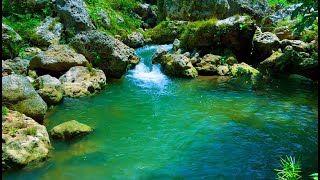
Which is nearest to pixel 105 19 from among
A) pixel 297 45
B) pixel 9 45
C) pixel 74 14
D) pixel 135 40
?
pixel 135 40

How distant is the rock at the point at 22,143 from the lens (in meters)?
8.28

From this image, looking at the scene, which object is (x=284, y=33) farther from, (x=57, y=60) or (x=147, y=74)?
(x=57, y=60)

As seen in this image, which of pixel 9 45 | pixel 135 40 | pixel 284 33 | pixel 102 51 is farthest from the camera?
pixel 135 40

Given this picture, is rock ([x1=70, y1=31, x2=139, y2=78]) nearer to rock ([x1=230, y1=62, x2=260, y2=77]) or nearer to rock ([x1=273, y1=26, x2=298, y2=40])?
rock ([x1=230, y1=62, x2=260, y2=77])

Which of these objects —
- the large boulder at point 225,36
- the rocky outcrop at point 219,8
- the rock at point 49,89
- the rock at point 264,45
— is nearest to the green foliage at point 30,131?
the rock at point 49,89

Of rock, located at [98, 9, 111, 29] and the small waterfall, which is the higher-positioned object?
rock, located at [98, 9, 111, 29]

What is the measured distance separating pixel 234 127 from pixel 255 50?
36.5 ft

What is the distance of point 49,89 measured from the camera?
1356 centimetres

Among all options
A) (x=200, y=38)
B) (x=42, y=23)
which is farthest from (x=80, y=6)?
(x=200, y=38)

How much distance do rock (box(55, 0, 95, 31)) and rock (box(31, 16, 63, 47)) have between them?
744 millimetres

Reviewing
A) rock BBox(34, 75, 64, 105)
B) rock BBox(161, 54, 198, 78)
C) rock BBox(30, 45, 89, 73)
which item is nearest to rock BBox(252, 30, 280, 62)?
rock BBox(161, 54, 198, 78)

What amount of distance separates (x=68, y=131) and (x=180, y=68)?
9713 mm

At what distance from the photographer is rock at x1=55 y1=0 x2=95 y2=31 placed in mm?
24078

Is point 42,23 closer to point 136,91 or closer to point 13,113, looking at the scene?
point 136,91
